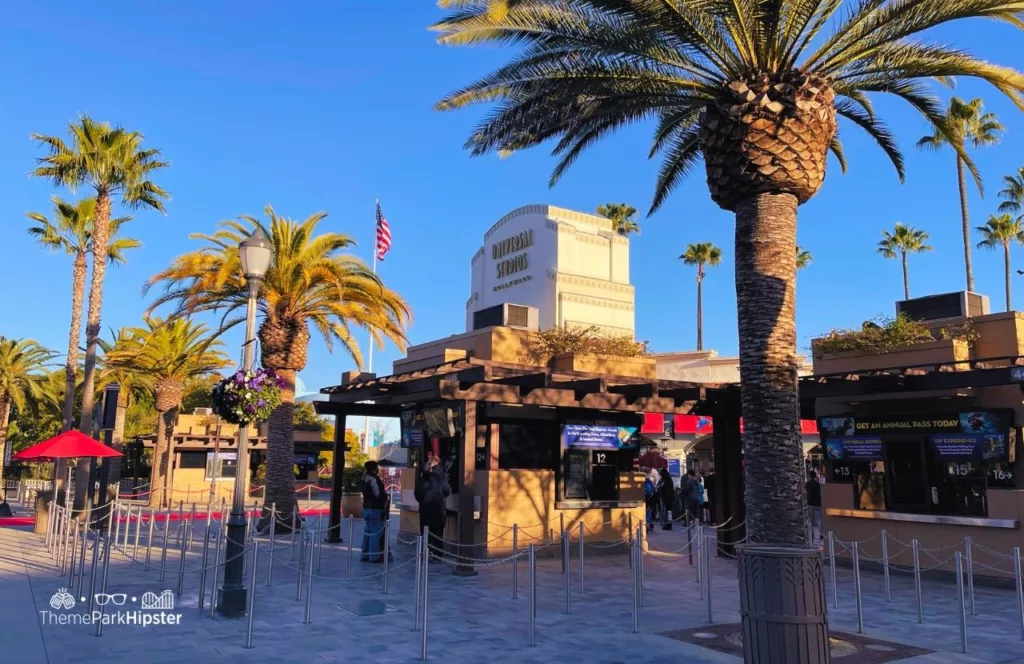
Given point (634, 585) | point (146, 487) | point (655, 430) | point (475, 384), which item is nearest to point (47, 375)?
point (146, 487)

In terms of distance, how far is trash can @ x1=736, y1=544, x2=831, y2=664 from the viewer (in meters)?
6.23

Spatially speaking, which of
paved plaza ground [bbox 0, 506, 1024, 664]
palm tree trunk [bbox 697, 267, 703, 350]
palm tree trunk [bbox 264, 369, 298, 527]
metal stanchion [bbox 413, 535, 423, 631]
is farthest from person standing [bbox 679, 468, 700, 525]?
palm tree trunk [bbox 697, 267, 703, 350]

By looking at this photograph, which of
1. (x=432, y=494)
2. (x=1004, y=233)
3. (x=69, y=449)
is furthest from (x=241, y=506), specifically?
(x=1004, y=233)

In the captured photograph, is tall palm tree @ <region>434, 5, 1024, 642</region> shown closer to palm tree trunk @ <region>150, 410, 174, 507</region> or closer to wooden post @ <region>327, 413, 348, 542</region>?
wooden post @ <region>327, 413, 348, 542</region>

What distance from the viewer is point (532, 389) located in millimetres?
13867

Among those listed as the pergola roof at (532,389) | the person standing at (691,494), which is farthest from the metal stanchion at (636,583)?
the person standing at (691,494)

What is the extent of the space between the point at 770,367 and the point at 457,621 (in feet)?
17.0

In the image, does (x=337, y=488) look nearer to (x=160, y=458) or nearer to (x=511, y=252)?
(x=160, y=458)

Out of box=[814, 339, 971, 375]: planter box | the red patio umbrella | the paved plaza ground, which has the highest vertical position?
box=[814, 339, 971, 375]: planter box

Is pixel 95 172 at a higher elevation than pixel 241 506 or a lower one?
higher

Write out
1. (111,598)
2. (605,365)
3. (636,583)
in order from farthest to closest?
(605,365) < (111,598) < (636,583)

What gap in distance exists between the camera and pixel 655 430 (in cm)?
3772

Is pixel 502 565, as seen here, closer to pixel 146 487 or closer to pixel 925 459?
pixel 925 459

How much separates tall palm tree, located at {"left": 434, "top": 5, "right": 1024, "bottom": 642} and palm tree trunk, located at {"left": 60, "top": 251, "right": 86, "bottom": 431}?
1881 centimetres
